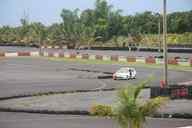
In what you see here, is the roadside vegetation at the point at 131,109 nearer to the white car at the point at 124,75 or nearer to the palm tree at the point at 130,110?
the palm tree at the point at 130,110

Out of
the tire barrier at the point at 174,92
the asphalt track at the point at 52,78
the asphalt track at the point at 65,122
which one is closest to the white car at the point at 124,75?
the asphalt track at the point at 52,78

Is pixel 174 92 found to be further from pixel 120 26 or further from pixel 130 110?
pixel 120 26

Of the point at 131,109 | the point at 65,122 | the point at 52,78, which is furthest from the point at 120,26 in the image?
the point at 131,109

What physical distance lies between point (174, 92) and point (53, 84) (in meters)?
16.3

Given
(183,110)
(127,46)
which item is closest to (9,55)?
(127,46)

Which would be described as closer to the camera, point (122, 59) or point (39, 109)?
point (39, 109)

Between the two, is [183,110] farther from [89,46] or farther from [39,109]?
[89,46]

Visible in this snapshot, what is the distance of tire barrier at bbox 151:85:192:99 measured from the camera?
130 feet

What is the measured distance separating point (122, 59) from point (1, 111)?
167 feet

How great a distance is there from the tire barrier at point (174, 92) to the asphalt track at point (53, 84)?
919 cm

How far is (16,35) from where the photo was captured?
160375 mm

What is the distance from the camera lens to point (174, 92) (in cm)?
4000

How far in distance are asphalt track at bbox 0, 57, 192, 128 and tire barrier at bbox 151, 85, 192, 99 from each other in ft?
30.1

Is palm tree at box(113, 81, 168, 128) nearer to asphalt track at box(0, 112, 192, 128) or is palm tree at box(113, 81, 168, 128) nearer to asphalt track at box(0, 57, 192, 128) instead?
asphalt track at box(0, 112, 192, 128)
